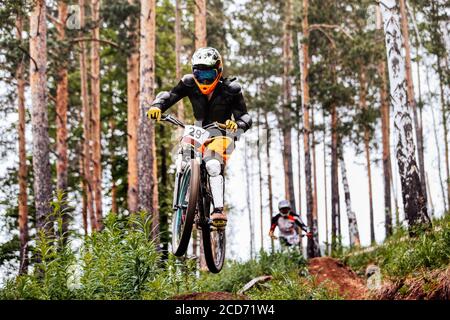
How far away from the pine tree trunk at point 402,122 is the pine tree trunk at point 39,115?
8.10 m

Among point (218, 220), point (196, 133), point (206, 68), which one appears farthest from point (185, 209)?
point (206, 68)

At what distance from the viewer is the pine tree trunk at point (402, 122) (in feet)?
36.4

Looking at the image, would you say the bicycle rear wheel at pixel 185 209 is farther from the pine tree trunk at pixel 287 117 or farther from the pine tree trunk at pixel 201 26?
the pine tree trunk at pixel 287 117

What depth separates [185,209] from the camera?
560 cm

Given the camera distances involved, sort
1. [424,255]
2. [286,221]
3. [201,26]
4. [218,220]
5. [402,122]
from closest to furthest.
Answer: [218,220], [424,255], [402,122], [286,221], [201,26]

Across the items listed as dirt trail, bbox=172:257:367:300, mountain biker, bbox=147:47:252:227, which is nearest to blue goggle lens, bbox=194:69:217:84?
mountain biker, bbox=147:47:252:227

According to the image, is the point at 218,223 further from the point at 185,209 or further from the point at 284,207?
the point at 284,207

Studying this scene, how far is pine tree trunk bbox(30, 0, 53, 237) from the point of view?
1282 centimetres

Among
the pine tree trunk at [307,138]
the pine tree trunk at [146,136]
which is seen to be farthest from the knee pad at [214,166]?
the pine tree trunk at [307,138]

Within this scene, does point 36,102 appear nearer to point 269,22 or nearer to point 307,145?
point 307,145

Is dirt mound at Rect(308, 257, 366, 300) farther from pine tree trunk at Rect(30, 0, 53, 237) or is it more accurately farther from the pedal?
pine tree trunk at Rect(30, 0, 53, 237)

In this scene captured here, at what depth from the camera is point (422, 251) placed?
8398 mm

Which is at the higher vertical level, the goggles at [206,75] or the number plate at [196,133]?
the goggles at [206,75]

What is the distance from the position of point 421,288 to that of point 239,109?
357 cm
